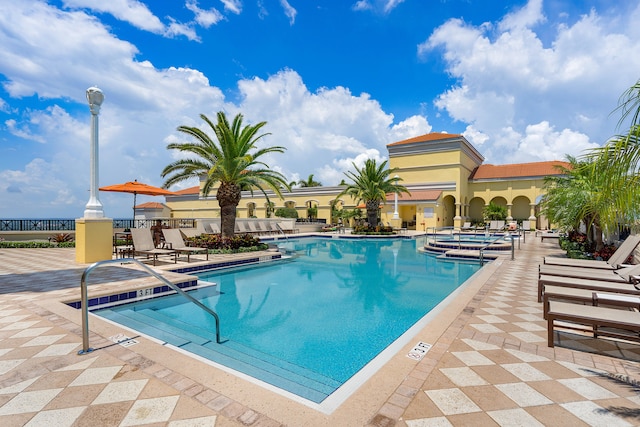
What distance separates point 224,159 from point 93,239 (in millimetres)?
5345

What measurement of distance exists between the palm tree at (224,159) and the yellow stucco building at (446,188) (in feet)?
58.1

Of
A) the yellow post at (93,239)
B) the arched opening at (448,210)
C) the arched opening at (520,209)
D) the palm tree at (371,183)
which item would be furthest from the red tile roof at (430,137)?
the yellow post at (93,239)

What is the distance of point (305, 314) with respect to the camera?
5723 millimetres

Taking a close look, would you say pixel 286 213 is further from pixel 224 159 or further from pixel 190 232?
pixel 224 159

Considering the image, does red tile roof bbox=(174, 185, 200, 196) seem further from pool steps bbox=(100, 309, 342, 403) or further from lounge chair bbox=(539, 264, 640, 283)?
lounge chair bbox=(539, 264, 640, 283)

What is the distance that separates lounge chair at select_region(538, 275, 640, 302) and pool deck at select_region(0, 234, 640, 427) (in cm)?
84

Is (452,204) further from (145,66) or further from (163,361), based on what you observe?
(163,361)

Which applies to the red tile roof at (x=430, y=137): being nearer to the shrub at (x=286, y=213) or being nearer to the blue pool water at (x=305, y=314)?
the shrub at (x=286, y=213)

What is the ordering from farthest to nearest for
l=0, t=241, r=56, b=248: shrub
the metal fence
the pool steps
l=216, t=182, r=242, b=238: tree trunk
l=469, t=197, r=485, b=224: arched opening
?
l=469, t=197, r=485, b=224: arched opening < the metal fence < l=0, t=241, r=56, b=248: shrub < l=216, t=182, r=242, b=238: tree trunk < the pool steps

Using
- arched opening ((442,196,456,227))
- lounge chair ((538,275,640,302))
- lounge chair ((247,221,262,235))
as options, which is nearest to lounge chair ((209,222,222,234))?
lounge chair ((247,221,262,235))

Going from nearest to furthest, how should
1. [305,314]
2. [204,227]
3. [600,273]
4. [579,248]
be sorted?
[600,273], [305,314], [579,248], [204,227]

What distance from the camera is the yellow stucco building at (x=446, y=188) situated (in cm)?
3006

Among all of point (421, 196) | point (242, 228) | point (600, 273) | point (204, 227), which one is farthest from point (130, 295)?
point (421, 196)

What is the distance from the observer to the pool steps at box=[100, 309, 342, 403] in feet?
10.5
